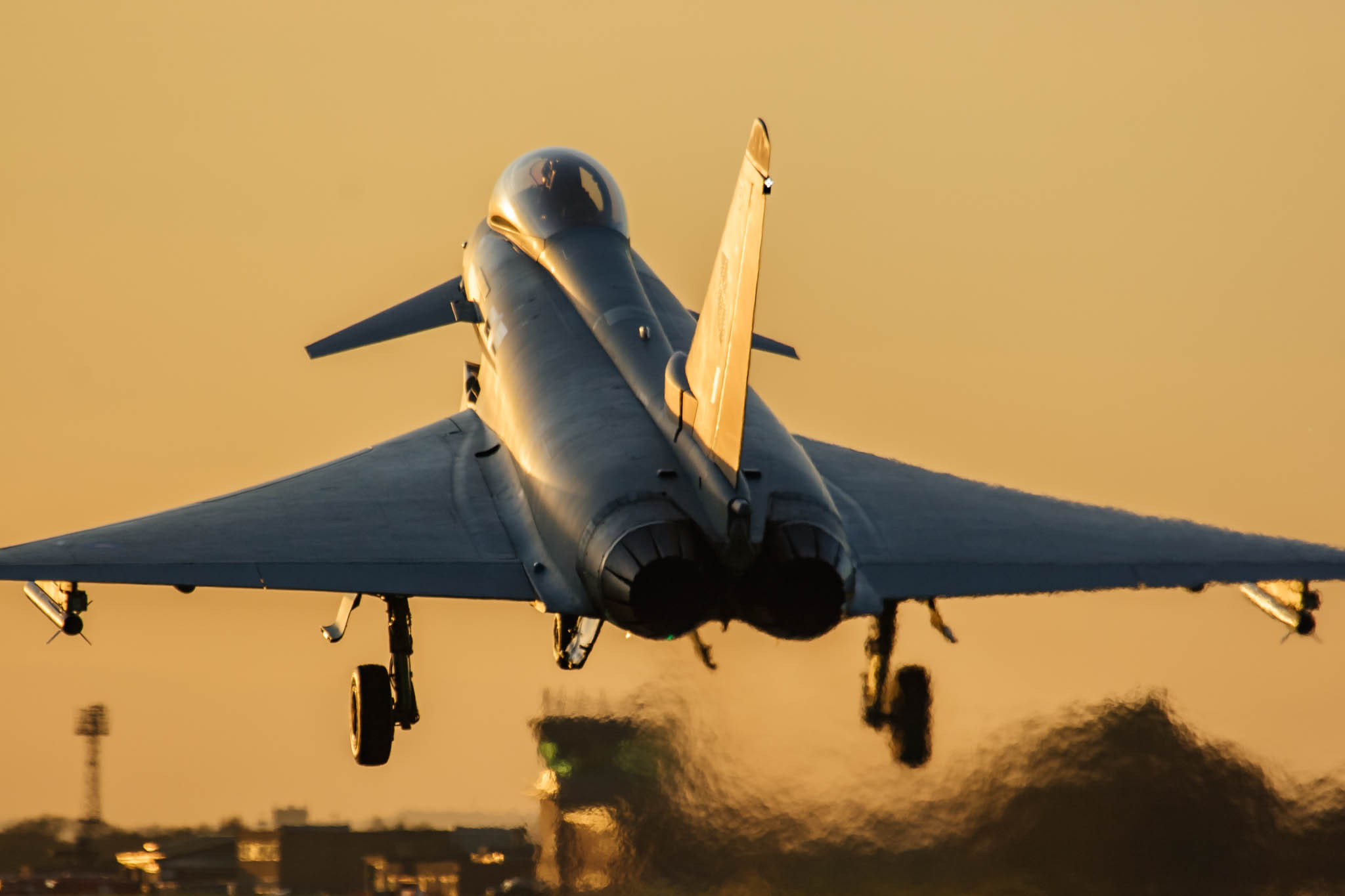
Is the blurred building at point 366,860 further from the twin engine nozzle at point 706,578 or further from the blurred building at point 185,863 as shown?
the twin engine nozzle at point 706,578

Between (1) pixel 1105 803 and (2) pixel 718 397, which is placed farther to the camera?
(1) pixel 1105 803

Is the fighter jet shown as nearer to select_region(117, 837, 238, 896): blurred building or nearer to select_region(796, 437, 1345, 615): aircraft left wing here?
select_region(796, 437, 1345, 615): aircraft left wing

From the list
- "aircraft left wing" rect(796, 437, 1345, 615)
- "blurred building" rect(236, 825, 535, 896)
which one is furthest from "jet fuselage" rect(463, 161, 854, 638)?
"blurred building" rect(236, 825, 535, 896)

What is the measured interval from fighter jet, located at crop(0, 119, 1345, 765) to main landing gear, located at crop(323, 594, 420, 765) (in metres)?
0.03

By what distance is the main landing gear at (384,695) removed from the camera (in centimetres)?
2498

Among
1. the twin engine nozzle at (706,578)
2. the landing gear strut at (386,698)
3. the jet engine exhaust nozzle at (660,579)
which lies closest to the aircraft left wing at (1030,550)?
the twin engine nozzle at (706,578)

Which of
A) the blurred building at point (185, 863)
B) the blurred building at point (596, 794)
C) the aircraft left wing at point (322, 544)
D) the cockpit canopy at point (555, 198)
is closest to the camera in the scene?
the aircraft left wing at point (322, 544)

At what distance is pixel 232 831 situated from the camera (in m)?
34.8

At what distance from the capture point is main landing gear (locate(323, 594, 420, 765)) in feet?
82.0

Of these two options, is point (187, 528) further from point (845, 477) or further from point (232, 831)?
point (232, 831)

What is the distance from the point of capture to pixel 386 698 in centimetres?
2508

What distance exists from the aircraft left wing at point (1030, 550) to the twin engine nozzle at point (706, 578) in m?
1.91

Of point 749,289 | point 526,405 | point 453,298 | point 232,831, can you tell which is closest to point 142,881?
point 232,831

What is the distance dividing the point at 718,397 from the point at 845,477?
586 cm
